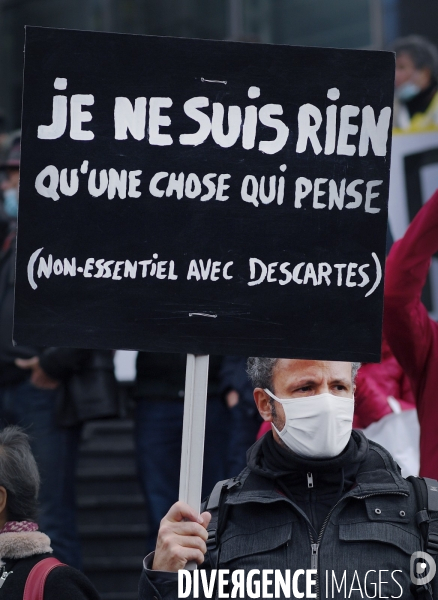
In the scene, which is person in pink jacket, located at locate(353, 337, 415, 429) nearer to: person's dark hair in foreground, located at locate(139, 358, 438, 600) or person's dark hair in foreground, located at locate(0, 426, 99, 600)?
person's dark hair in foreground, located at locate(139, 358, 438, 600)

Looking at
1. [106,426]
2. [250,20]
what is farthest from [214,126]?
[250,20]

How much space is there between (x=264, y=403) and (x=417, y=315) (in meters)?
0.85

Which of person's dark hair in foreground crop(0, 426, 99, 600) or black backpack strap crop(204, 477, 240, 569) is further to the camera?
person's dark hair in foreground crop(0, 426, 99, 600)

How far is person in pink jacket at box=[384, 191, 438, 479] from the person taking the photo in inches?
156

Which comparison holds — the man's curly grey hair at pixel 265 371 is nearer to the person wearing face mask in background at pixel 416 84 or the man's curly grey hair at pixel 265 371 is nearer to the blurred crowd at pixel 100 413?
the blurred crowd at pixel 100 413

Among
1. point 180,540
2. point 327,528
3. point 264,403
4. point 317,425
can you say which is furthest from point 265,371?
point 180,540

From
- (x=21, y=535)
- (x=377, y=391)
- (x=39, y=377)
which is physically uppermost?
(x=39, y=377)

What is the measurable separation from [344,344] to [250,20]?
7.33m

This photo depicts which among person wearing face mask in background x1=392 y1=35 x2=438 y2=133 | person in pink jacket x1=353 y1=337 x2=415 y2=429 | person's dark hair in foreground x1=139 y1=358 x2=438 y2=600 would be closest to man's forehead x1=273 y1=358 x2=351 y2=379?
person's dark hair in foreground x1=139 y1=358 x2=438 y2=600

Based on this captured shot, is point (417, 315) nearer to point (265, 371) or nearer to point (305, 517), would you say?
point (265, 371)

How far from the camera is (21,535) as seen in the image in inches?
141

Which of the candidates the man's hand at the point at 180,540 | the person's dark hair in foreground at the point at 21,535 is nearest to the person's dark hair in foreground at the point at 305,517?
Answer: the man's hand at the point at 180,540

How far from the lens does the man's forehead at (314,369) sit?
3.33m

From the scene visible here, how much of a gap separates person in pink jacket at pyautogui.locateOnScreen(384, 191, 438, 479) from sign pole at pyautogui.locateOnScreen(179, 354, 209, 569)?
1081mm
